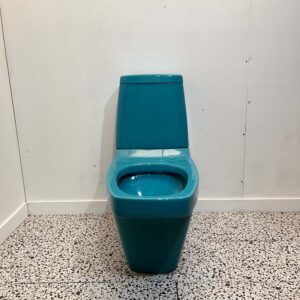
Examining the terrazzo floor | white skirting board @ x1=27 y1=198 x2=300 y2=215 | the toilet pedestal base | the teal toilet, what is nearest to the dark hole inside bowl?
the teal toilet

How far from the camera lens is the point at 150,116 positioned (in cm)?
148

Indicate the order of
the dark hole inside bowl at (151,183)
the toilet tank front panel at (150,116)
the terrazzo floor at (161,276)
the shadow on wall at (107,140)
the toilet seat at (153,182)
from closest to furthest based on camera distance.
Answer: the toilet seat at (153,182), the terrazzo floor at (161,276), the dark hole inside bowl at (151,183), the toilet tank front panel at (150,116), the shadow on wall at (107,140)

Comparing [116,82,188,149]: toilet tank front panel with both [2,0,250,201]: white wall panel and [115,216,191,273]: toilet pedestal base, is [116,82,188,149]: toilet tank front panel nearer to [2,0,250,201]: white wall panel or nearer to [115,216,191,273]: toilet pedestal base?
[2,0,250,201]: white wall panel

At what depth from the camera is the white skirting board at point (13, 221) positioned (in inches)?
58.4

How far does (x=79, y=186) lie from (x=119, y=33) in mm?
850

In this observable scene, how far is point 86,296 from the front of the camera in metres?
1.11

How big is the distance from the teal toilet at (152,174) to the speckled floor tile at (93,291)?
0.09 metres

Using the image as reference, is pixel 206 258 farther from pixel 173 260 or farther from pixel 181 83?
pixel 181 83

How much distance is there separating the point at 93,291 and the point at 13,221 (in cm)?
68

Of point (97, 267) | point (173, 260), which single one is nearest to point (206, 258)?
point (173, 260)

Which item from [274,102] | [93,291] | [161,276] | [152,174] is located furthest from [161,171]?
[274,102]

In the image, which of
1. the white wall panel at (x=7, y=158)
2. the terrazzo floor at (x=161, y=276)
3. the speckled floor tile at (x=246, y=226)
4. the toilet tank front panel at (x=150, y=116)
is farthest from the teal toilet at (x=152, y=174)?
the white wall panel at (x=7, y=158)

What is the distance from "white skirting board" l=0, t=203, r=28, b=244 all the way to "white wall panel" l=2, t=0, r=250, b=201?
0.42 ft

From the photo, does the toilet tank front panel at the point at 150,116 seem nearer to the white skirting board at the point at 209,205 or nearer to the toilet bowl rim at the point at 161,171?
the toilet bowl rim at the point at 161,171
